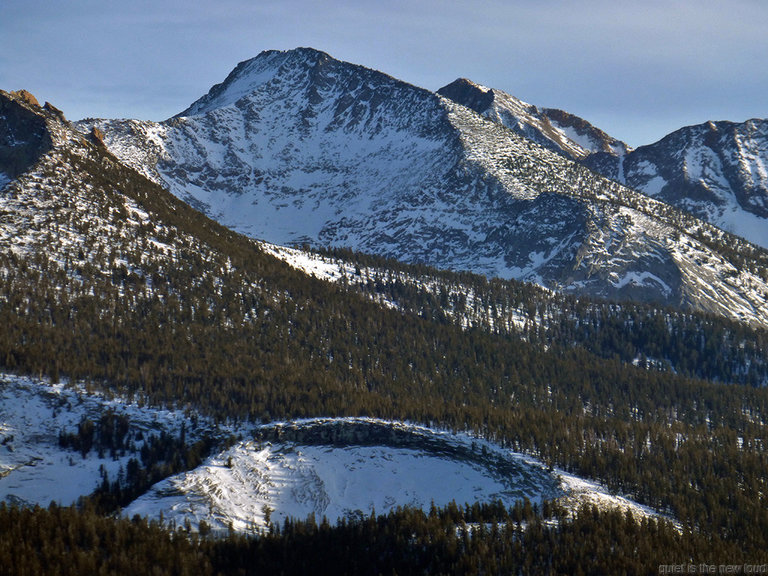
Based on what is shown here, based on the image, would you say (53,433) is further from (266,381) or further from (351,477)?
(351,477)

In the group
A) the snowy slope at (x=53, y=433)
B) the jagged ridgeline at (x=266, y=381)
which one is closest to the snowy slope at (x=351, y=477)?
the jagged ridgeline at (x=266, y=381)

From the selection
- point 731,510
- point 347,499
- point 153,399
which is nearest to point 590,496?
point 731,510

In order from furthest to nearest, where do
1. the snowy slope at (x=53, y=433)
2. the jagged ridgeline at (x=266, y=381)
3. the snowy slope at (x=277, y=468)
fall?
the jagged ridgeline at (x=266, y=381)
the snowy slope at (x=53, y=433)
the snowy slope at (x=277, y=468)

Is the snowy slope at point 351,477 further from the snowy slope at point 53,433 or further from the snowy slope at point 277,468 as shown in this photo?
the snowy slope at point 53,433

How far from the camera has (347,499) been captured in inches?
5231

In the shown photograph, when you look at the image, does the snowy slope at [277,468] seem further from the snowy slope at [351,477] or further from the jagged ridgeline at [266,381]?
the jagged ridgeline at [266,381]

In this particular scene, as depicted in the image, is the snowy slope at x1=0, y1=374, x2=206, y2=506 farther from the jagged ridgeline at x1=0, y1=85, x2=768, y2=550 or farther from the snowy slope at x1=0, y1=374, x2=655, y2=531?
the jagged ridgeline at x1=0, y1=85, x2=768, y2=550

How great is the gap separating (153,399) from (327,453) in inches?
1191

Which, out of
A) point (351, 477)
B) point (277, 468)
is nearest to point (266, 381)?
point (277, 468)

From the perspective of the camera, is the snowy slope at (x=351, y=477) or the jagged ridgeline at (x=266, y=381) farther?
the jagged ridgeline at (x=266, y=381)

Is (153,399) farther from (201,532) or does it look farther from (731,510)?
(731,510)

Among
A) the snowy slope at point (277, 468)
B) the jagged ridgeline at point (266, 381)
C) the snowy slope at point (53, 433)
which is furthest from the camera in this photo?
the jagged ridgeline at point (266, 381)

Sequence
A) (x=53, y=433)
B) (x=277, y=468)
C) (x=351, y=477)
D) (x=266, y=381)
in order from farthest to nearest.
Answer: (x=266, y=381) < (x=351, y=477) < (x=53, y=433) < (x=277, y=468)

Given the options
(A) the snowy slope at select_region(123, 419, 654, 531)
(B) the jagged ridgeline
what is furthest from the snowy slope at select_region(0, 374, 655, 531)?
(B) the jagged ridgeline
